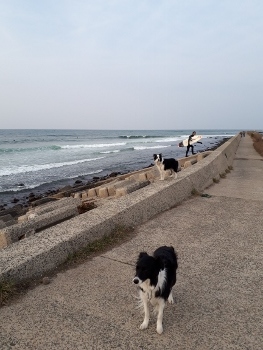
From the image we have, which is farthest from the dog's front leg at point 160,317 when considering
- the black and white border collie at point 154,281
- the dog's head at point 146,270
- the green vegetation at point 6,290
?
the green vegetation at point 6,290

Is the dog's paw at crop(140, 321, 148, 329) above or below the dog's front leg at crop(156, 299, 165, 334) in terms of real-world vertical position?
below

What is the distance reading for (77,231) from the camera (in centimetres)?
383

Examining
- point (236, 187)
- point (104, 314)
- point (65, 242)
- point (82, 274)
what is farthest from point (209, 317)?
point (236, 187)

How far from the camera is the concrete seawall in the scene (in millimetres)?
3107

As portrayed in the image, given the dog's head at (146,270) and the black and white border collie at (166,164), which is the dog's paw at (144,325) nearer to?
the dog's head at (146,270)

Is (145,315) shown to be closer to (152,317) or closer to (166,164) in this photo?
(152,317)

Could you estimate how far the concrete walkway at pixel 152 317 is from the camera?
7.61ft

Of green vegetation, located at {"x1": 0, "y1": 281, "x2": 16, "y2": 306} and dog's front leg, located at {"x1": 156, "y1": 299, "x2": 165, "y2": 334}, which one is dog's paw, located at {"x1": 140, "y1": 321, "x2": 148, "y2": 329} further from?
green vegetation, located at {"x1": 0, "y1": 281, "x2": 16, "y2": 306}

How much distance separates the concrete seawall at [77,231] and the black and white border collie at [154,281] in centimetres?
132

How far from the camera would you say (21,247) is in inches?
134

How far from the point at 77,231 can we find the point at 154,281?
174 centimetres

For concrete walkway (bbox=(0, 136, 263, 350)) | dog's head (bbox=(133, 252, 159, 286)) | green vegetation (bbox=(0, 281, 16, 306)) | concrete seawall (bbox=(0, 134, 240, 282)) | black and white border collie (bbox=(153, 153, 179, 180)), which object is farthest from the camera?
black and white border collie (bbox=(153, 153, 179, 180))

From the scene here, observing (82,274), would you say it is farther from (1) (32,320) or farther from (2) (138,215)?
(2) (138,215)

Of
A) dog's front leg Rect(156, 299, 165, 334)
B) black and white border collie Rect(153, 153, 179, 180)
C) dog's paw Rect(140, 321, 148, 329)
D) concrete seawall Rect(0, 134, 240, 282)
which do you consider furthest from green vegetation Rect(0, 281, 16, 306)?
black and white border collie Rect(153, 153, 179, 180)
